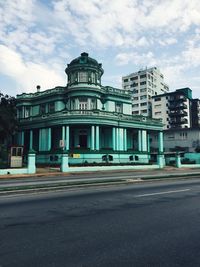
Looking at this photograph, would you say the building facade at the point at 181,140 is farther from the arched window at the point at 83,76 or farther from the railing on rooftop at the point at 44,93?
the railing on rooftop at the point at 44,93

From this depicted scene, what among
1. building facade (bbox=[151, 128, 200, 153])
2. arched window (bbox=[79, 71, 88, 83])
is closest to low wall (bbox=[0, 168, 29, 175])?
arched window (bbox=[79, 71, 88, 83])

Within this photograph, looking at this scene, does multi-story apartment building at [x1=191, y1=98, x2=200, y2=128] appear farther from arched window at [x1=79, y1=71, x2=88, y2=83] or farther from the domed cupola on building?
arched window at [x1=79, y1=71, x2=88, y2=83]

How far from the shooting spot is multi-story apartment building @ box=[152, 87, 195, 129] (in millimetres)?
93875

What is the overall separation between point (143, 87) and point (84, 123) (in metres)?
76.2

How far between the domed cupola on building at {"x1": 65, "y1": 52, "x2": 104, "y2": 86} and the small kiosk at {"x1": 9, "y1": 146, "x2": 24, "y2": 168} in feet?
48.6

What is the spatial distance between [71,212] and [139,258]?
339 cm

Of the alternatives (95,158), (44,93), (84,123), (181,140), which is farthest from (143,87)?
(95,158)

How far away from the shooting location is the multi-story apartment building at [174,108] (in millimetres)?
93875

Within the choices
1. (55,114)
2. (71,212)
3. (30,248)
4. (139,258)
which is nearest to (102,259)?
(139,258)

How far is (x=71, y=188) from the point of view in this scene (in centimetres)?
1218

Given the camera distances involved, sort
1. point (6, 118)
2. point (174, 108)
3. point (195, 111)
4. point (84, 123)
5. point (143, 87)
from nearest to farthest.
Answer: point (6, 118) → point (84, 123) → point (174, 108) → point (195, 111) → point (143, 87)

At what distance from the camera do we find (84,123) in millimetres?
32812

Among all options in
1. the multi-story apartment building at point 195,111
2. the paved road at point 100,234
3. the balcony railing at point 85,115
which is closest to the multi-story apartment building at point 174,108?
the multi-story apartment building at point 195,111

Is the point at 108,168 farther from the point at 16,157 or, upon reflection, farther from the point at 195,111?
the point at 195,111
